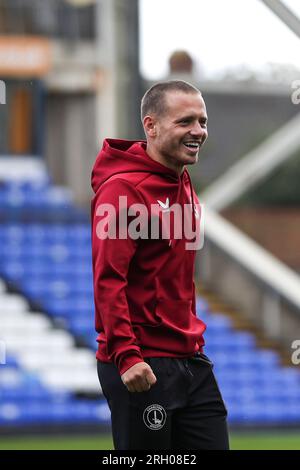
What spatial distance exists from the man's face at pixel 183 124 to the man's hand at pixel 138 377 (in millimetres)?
517

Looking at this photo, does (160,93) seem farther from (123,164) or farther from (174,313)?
(174,313)

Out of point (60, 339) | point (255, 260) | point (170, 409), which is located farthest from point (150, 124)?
point (255, 260)

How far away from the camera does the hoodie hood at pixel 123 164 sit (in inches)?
118

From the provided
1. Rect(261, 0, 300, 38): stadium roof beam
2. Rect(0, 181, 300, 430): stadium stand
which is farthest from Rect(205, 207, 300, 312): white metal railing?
Rect(261, 0, 300, 38): stadium roof beam

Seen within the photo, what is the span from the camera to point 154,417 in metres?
2.92

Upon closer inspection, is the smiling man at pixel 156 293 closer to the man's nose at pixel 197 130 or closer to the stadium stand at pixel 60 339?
the man's nose at pixel 197 130

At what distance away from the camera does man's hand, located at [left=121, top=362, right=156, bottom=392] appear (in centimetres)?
280

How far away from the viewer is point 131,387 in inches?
111

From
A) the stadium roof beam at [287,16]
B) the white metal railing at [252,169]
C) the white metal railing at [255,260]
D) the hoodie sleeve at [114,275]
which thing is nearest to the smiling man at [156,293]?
the hoodie sleeve at [114,275]

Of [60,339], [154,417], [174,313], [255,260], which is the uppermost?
[255,260]

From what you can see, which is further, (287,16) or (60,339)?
(60,339)

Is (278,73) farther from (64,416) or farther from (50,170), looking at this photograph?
(64,416)

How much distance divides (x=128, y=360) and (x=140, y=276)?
23cm

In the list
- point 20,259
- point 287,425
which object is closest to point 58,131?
point 20,259
